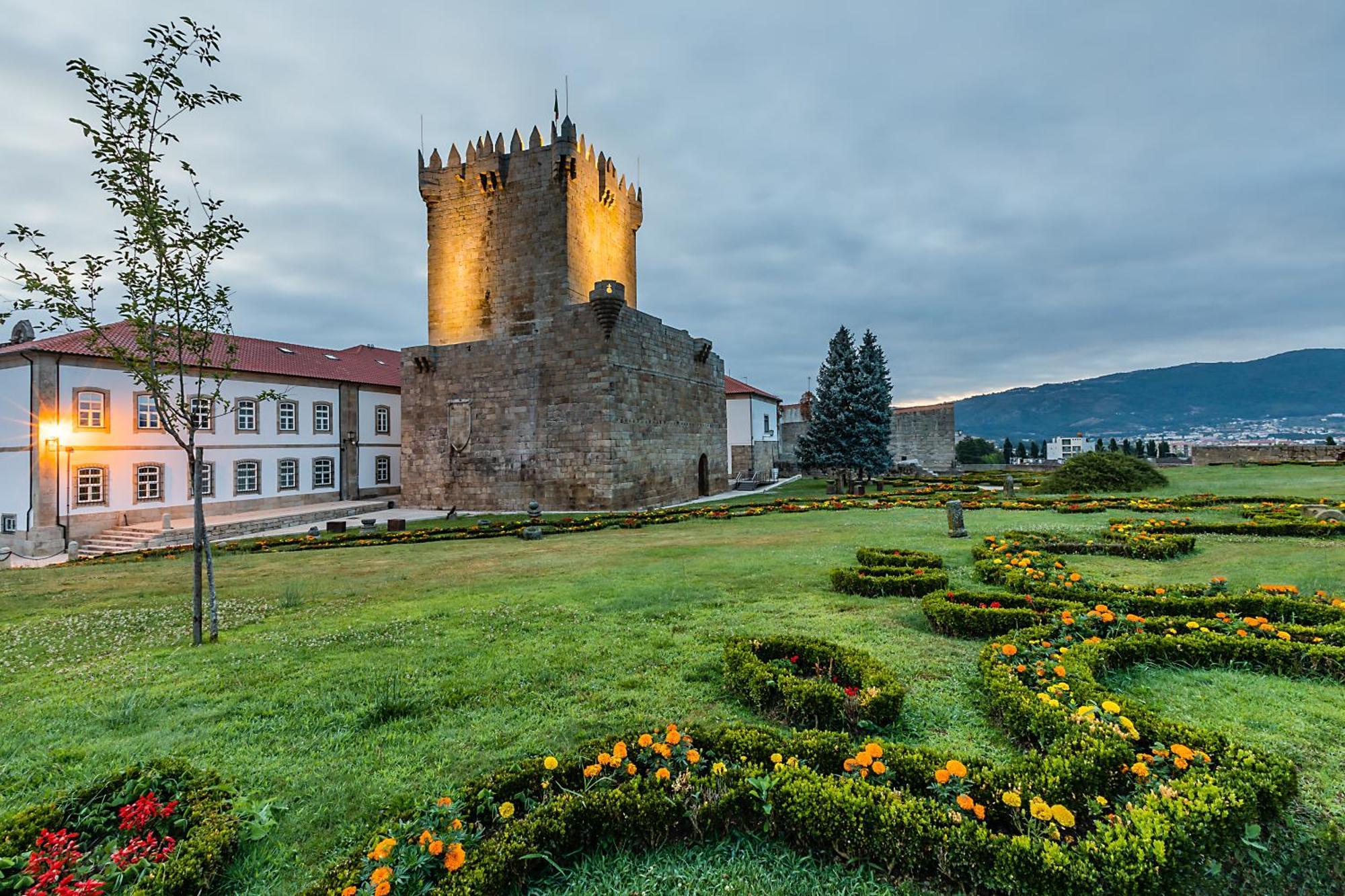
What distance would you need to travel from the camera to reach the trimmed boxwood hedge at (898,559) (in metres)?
8.81

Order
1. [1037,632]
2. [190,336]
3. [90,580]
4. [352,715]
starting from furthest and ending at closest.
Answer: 1. [90,580]
2. [190,336]
3. [1037,632]
4. [352,715]

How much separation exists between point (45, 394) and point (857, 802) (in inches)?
1112

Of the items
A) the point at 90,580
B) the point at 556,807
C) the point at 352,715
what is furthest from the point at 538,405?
the point at 556,807

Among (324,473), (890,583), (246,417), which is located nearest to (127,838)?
(890,583)

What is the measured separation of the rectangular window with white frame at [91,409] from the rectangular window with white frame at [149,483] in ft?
6.63

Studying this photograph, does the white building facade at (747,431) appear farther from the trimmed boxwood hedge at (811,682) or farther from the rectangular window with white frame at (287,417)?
the trimmed boxwood hedge at (811,682)

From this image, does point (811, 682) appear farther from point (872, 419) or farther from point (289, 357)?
point (289, 357)

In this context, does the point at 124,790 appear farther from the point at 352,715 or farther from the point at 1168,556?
the point at 1168,556

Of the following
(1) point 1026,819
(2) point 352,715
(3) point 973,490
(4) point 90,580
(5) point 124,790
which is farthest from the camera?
(3) point 973,490

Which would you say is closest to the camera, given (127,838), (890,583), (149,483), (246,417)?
(127,838)

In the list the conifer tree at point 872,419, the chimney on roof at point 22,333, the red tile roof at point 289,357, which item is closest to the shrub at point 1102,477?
the conifer tree at point 872,419

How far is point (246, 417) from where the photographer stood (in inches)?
1022

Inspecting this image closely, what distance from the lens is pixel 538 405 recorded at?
23375 millimetres

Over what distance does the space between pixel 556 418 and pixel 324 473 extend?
15002 mm
